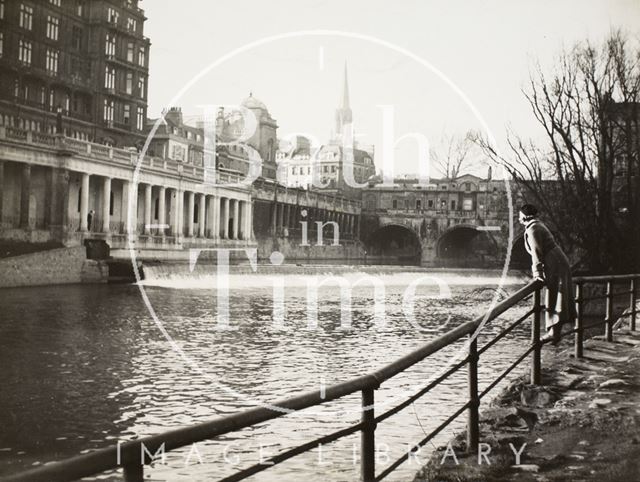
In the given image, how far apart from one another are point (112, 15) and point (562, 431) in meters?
45.1

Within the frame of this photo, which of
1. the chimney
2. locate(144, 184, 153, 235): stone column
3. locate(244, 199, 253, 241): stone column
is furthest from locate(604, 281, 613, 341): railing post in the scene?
the chimney

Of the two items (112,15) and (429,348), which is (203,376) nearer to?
(429,348)

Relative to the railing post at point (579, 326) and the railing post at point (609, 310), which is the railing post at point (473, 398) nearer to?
the railing post at point (579, 326)

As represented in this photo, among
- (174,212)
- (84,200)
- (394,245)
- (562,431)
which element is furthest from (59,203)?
(394,245)

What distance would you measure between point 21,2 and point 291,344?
33500mm

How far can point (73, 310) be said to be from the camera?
21.2 meters

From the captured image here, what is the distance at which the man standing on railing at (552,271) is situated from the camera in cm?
789

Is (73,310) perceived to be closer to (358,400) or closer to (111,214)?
(358,400)

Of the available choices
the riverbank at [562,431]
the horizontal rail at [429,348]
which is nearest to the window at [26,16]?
the riverbank at [562,431]

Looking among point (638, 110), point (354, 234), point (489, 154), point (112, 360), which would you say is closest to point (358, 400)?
point (112, 360)

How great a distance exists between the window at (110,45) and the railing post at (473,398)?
45088mm

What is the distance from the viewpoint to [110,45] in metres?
46.9

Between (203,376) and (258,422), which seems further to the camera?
(203,376)

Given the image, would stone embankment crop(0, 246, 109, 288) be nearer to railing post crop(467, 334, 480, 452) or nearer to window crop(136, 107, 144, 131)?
window crop(136, 107, 144, 131)
